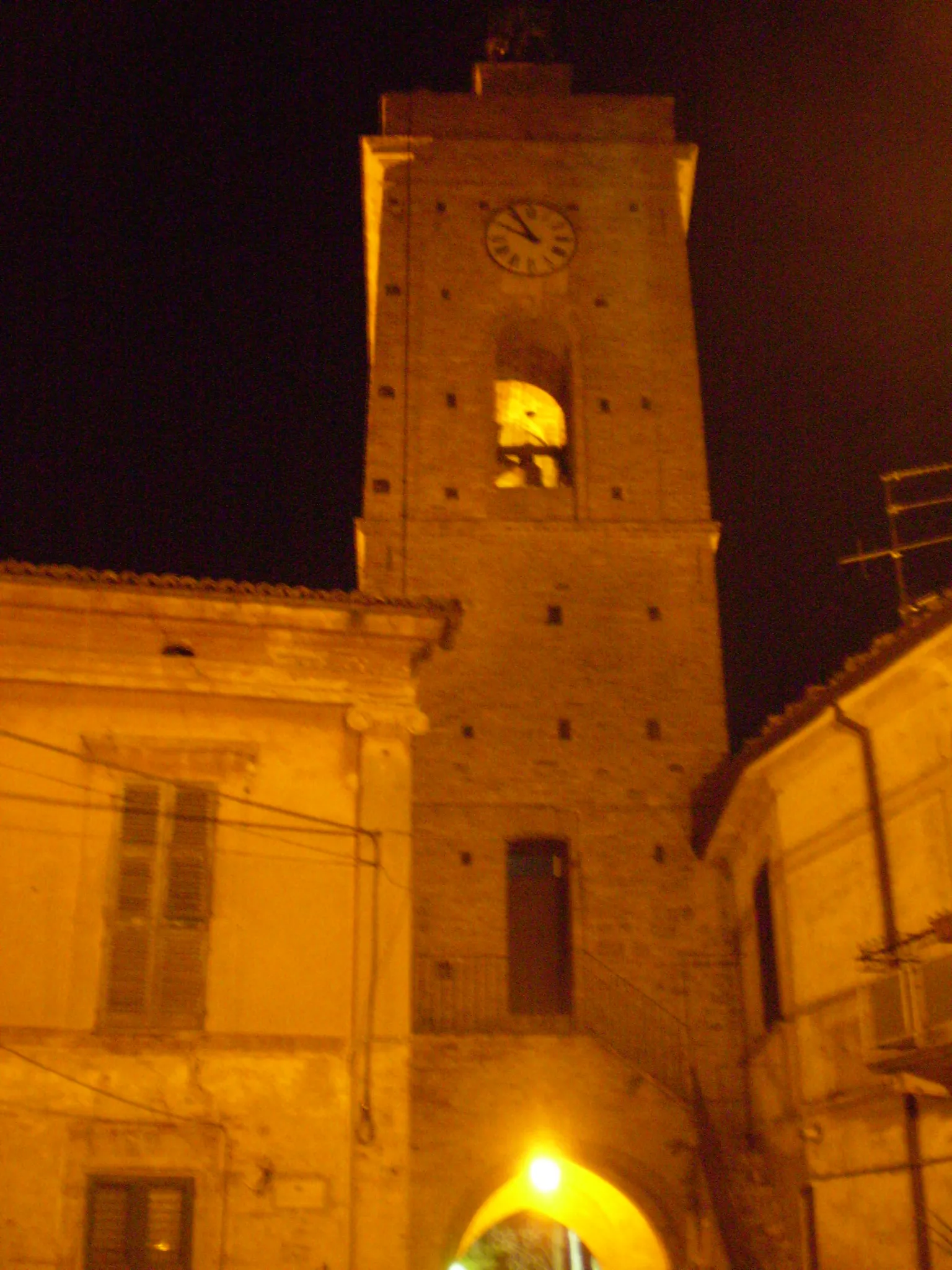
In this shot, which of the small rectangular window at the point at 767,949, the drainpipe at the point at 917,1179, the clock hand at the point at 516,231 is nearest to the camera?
the drainpipe at the point at 917,1179

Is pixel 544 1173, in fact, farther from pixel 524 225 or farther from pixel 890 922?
pixel 524 225

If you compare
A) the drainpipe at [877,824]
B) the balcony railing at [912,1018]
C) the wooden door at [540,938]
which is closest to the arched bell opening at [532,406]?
the wooden door at [540,938]

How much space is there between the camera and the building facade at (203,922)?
10633 millimetres

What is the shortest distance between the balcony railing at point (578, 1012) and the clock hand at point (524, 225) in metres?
10.3

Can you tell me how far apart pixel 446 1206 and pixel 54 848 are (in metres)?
6.57

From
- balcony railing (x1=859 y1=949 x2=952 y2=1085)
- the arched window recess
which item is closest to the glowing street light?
balcony railing (x1=859 y1=949 x2=952 y2=1085)

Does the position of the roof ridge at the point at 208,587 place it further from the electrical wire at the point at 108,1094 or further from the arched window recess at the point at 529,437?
the arched window recess at the point at 529,437

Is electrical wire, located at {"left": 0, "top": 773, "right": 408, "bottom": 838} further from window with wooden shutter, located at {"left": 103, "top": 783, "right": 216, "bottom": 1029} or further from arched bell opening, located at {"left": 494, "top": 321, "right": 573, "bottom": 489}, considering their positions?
arched bell opening, located at {"left": 494, "top": 321, "right": 573, "bottom": 489}

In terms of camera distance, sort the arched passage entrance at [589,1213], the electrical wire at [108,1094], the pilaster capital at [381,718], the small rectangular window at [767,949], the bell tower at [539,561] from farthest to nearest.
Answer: the bell tower at [539,561], the arched passage entrance at [589,1213], the small rectangular window at [767,949], the pilaster capital at [381,718], the electrical wire at [108,1094]

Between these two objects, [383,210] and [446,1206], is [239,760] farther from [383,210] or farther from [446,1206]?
[383,210]

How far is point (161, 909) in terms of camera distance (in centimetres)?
1140

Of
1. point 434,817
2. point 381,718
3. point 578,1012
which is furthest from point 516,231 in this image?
point 381,718

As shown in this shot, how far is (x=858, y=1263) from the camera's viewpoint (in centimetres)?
1268

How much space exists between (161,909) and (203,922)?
0.32 meters
